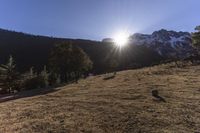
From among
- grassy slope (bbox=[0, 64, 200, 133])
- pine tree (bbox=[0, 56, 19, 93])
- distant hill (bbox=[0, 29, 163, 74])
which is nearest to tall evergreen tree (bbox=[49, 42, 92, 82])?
pine tree (bbox=[0, 56, 19, 93])

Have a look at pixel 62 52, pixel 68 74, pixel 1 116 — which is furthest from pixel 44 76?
pixel 1 116

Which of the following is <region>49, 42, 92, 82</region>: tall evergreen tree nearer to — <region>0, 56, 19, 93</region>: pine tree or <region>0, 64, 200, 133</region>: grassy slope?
<region>0, 56, 19, 93</region>: pine tree

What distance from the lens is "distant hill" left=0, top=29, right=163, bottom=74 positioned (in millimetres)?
156837

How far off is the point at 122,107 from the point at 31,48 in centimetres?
16350

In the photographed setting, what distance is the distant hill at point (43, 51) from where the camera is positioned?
515 ft

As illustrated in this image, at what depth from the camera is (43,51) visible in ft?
563

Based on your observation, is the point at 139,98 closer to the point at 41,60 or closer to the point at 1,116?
the point at 1,116

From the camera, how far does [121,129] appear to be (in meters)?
13.9

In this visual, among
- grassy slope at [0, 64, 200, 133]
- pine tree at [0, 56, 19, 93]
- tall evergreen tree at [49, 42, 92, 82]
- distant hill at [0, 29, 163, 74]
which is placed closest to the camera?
grassy slope at [0, 64, 200, 133]

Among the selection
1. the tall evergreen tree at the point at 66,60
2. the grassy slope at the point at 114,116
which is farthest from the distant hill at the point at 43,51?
the grassy slope at the point at 114,116

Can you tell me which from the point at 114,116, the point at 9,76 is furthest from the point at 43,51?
the point at 114,116

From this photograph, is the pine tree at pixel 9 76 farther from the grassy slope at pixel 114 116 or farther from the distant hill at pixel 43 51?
the distant hill at pixel 43 51

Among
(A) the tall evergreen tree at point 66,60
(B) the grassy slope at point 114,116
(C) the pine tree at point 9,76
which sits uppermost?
(A) the tall evergreen tree at point 66,60

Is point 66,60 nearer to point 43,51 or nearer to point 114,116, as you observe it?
point 114,116
